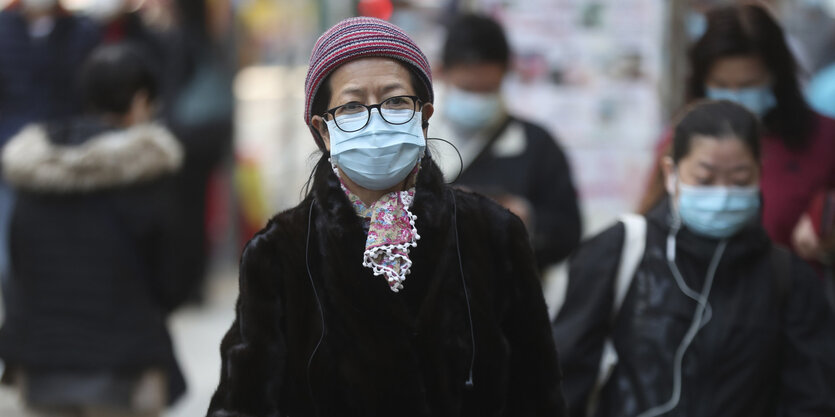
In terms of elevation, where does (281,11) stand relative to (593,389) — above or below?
above

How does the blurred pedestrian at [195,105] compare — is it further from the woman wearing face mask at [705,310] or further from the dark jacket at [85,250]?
the woman wearing face mask at [705,310]

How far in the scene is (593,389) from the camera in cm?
345

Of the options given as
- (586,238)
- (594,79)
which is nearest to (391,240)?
(586,238)

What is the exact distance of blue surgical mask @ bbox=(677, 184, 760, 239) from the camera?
3.38 meters

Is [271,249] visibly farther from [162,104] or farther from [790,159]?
[162,104]

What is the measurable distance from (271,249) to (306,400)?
1.08 feet

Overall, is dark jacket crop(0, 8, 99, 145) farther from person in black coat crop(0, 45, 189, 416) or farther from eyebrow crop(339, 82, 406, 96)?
eyebrow crop(339, 82, 406, 96)

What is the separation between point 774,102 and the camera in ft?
14.0

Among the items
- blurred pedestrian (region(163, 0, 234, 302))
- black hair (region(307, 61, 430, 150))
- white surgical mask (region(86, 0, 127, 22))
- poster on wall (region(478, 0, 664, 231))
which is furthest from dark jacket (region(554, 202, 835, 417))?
white surgical mask (region(86, 0, 127, 22))

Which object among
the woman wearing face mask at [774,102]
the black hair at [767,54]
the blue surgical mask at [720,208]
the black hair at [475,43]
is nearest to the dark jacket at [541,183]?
the black hair at [475,43]

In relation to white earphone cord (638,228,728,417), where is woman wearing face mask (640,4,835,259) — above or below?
above

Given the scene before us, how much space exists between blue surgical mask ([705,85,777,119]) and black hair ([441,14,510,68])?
820 mm

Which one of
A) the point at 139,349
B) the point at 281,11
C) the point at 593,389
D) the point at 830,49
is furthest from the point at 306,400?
the point at 830,49

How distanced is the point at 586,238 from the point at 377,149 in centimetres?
154
